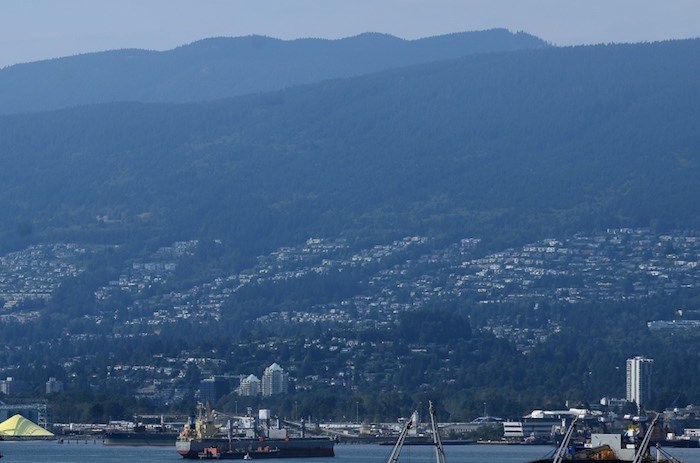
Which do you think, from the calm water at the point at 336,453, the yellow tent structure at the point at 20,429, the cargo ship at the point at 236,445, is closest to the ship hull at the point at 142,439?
the calm water at the point at 336,453

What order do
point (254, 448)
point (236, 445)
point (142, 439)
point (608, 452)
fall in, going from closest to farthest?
point (608, 452), point (236, 445), point (254, 448), point (142, 439)

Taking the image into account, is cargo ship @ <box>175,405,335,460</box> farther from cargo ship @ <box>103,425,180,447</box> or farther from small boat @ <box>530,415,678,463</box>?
small boat @ <box>530,415,678,463</box>

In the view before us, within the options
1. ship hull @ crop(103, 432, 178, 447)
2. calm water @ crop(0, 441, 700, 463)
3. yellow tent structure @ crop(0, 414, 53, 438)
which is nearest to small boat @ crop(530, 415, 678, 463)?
calm water @ crop(0, 441, 700, 463)

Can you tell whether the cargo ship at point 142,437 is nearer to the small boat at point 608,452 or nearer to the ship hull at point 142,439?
the ship hull at point 142,439

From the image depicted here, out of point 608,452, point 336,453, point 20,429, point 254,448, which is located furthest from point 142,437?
point 608,452

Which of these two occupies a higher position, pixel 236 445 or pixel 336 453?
pixel 236 445

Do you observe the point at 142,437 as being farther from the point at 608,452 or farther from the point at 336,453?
the point at 608,452
